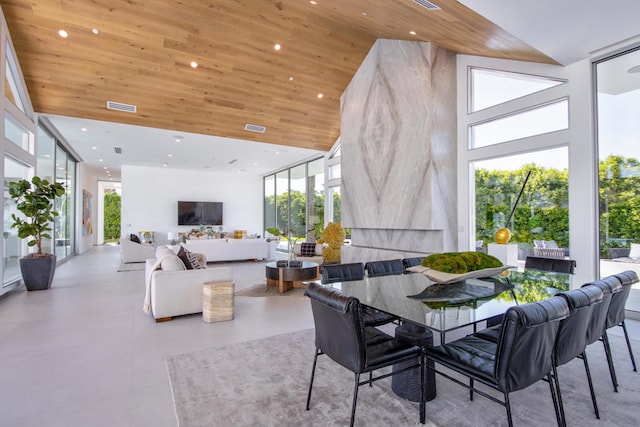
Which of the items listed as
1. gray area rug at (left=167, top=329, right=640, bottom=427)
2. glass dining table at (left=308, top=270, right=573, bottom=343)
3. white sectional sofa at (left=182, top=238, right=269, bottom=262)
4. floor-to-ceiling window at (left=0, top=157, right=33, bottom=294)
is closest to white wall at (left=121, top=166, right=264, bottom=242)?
white sectional sofa at (left=182, top=238, right=269, bottom=262)

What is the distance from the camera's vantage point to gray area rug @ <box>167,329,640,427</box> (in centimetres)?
211

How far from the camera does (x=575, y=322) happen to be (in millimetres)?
1972

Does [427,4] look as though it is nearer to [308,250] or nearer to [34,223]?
[308,250]

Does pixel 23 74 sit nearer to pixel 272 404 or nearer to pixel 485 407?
pixel 272 404

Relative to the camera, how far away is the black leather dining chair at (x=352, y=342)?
186 centimetres

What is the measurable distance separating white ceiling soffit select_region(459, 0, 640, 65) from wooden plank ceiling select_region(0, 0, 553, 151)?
1.52 feet

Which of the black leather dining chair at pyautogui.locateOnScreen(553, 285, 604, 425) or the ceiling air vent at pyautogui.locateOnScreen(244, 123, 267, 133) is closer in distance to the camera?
the black leather dining chair at pyautogui.locateOnScreen(553, 285, 604, 425)

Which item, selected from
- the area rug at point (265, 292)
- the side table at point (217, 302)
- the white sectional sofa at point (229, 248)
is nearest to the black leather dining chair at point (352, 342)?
the side table at point (217, 302)

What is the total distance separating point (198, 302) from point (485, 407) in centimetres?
343

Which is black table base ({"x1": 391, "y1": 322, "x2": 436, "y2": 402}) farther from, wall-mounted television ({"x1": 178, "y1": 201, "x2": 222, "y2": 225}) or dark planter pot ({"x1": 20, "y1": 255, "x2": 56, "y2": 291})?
wall-mounted television ({"x1": 178, "y1": 201, "x2": 222, "y2": 225})

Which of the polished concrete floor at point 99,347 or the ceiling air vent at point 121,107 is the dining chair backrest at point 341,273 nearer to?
the polished concrete floor at point 99,347

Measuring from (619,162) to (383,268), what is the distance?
3.40 metres

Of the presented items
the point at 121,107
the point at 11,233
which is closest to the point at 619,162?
the point at 121,107

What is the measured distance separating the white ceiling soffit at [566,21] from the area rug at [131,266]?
8.63 metres
